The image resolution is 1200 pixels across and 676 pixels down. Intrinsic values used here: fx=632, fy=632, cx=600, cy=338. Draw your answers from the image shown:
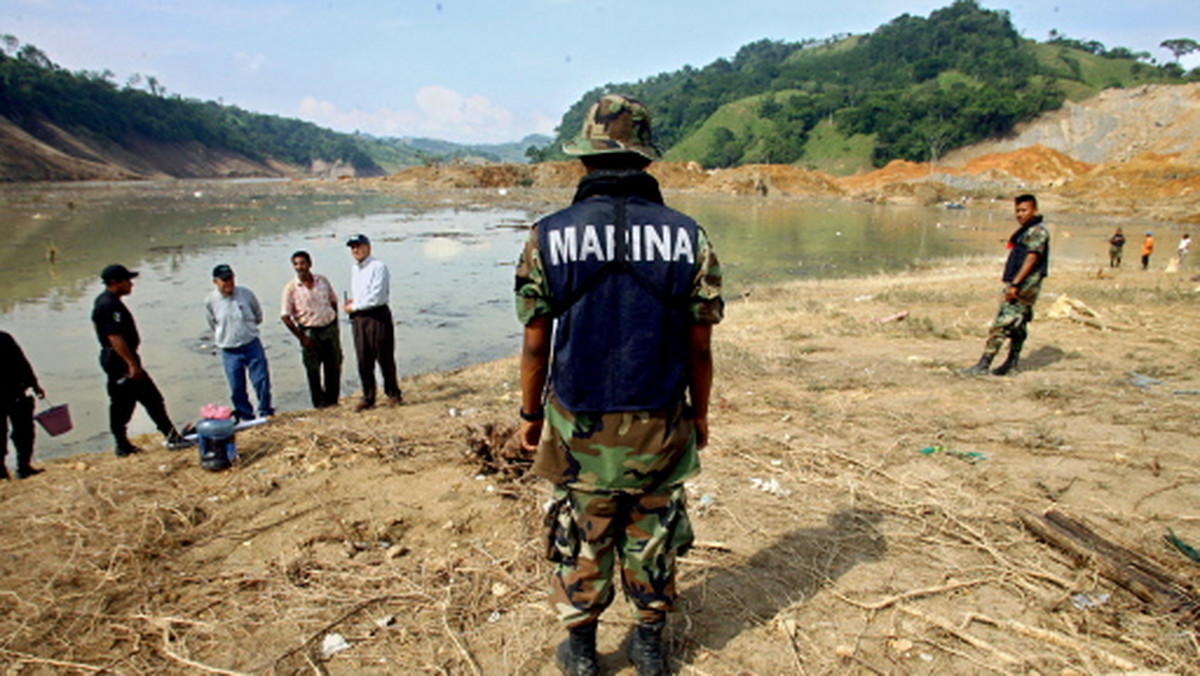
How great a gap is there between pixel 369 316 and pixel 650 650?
4.67 metres

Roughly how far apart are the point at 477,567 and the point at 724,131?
105001 millimetres

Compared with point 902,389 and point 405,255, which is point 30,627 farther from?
point 405,255

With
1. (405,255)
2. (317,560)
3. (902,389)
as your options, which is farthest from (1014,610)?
(405,255)

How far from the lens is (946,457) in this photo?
4332 mm

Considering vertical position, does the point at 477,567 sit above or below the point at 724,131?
below

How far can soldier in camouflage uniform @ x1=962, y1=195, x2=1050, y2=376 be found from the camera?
598cm

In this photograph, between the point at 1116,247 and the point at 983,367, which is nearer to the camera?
the point at 983,367

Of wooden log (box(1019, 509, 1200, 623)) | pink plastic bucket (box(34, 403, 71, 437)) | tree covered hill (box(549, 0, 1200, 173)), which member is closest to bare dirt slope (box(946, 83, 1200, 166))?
tree covered hill (box(549, 0, 1200, 173))

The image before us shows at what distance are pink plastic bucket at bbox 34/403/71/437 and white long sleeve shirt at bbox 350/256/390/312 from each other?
238 cm

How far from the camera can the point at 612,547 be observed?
223 cm

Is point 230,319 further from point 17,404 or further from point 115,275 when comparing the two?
point 17,404

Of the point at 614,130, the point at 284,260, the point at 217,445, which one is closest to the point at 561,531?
the point at 614,130

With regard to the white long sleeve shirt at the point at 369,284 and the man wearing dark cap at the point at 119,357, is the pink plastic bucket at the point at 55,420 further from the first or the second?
the white long sleeve shirt at the point at 369,284

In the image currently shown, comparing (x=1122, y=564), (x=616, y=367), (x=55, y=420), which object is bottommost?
(x=1122, y=564)
